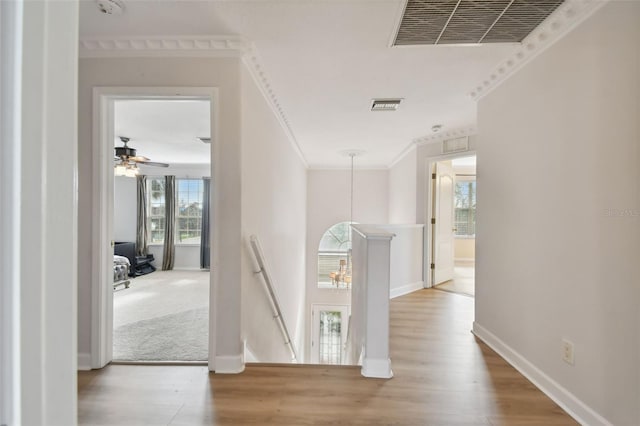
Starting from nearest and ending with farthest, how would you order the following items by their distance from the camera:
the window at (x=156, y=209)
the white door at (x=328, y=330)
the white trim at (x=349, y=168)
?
1. the window at (x=156, y=209)
2. the white trim at (x=349, y=168)
3. the white door at (x=328, y=330)

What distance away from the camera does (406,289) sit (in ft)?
14.3

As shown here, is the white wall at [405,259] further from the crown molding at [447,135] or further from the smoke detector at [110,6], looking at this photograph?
the smoke detector at [110,6]

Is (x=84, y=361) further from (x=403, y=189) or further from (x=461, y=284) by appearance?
(x=403, y=189)

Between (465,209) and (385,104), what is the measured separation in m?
5.79

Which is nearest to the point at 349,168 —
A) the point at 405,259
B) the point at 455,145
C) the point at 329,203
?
the point at 329,203

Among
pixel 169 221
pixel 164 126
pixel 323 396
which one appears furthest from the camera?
pixel 169 221

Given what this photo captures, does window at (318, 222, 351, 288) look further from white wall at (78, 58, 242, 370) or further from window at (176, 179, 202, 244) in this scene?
white wall at (78, 58, 242, 370)

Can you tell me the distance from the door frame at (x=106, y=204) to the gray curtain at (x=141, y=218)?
17.7ft

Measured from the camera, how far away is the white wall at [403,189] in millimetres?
5176

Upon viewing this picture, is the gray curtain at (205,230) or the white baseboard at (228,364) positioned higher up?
the gray curtain at (205,230)

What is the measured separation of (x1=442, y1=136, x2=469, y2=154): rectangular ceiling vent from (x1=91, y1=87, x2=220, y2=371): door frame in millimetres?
3497

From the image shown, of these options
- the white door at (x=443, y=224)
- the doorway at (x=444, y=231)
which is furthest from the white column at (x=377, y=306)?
the white door at (x=443, y=224)

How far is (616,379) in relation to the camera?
1.49 m

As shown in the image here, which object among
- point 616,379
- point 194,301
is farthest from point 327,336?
point 616,379
